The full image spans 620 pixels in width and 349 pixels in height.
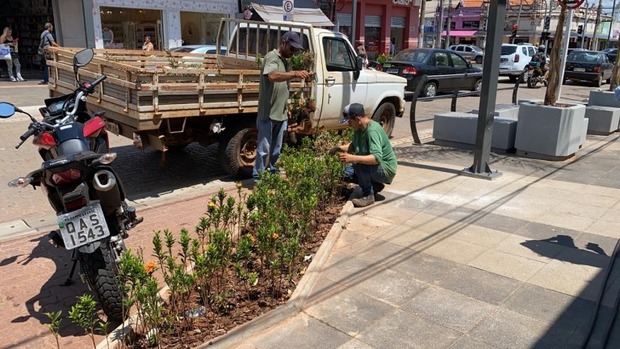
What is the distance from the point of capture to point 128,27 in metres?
21.0

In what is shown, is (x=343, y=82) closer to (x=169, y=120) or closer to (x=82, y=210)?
(x=169, y=120)

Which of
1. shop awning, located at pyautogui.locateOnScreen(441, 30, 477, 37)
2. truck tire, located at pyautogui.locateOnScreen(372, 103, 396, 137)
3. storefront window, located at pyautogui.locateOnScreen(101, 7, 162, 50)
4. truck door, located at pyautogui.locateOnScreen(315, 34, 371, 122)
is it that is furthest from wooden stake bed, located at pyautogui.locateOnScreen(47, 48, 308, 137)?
shop awning, located at pyautogui.locateOnScreen(441, 30, 477, 37)

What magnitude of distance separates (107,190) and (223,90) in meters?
3.32

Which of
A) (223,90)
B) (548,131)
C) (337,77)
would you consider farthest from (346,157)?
(548,131)

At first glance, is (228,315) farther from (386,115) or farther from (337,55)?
(386,115)

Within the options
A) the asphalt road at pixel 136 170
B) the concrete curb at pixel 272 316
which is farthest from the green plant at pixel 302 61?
the concrete curb at pixel 272 316

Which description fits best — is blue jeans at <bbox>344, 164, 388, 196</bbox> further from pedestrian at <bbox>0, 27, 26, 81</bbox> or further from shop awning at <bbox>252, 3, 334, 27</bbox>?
shop awning at <bbox>252, 3, 334, 27</bbox>

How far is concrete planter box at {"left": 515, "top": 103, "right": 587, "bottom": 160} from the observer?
8062 millimetres

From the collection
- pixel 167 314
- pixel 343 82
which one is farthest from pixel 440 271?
pixel 343 82

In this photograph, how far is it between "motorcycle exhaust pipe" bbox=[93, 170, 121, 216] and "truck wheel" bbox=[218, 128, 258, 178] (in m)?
3.30

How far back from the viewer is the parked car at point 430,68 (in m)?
16.5

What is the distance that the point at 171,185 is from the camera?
23.1ft

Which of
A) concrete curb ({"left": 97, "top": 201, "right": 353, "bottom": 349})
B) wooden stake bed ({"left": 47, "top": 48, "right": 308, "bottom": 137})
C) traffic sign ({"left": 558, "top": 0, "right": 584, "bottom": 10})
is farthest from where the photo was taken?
traffic sign ({"left": 558, "top": 0, "right": 584, "bottom": 10})

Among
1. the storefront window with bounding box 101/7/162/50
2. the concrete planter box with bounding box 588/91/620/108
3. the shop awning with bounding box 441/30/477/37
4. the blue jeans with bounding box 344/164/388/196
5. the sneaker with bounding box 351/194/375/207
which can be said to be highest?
the shop awning with bounding box 441/30/477/37
